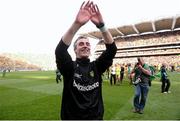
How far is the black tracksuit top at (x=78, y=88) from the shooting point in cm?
312

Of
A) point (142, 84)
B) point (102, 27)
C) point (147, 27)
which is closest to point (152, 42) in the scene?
point (147, 27)

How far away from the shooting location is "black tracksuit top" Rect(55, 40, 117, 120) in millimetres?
3119

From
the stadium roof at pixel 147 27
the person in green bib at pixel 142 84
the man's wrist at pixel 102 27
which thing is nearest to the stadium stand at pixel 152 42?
the stadium roof at pixel 147 27

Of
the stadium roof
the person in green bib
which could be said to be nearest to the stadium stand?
the stadium roof

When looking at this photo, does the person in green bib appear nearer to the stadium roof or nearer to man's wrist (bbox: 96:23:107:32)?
man's wrist (bbox: 96:23:107:32)

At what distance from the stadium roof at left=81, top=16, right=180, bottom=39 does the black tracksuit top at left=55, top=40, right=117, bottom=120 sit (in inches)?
2784

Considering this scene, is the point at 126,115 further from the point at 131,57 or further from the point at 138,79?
the point at 131,57

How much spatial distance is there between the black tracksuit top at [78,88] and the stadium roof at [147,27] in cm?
7072

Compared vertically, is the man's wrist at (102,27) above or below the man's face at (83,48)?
above

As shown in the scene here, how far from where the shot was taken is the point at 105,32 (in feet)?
11.0

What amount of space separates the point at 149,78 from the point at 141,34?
7953 cm

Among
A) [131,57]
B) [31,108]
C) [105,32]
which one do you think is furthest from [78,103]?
[131,57]

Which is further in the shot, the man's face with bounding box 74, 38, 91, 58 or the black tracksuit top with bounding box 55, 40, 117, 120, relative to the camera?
the man's face with bounding box 74, 38, 91, 58

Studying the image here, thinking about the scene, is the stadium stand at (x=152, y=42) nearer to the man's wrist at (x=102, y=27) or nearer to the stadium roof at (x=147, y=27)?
the stadium roof at (x=147, y=27)
